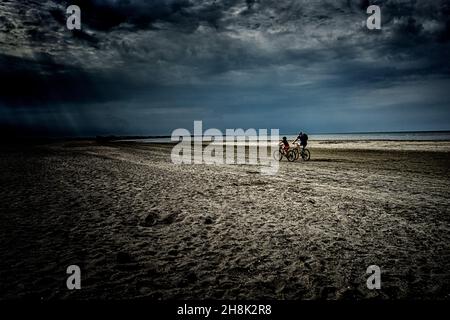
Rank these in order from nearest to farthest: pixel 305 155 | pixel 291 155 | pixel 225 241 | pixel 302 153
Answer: pixel 225 241 → pixel 291 155 → pixel 302 153 → pixel 305 155

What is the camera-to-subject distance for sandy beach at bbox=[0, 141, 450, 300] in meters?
4.78

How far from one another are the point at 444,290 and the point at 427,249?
1.95 metres

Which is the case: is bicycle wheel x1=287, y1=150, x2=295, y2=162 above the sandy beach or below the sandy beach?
above

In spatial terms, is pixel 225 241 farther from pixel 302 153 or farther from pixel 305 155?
pixel 305 155

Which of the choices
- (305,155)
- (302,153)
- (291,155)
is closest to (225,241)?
(291,155)

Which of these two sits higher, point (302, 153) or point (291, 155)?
point (302, 153)

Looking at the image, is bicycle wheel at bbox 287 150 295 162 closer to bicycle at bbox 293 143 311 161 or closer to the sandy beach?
bicycle at bbox 293 143 311 161

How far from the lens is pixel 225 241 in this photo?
6.93 m

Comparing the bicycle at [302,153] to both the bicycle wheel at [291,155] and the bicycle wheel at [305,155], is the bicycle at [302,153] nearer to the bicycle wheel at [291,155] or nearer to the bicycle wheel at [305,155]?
the bicycle wheel at [305,155]

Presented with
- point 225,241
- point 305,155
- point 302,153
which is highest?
point 302,153

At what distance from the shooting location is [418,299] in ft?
14.6

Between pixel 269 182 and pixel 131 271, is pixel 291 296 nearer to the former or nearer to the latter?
pixel 131 271

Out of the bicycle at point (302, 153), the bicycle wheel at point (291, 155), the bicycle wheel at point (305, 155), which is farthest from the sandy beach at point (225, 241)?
the bicycle wheel at point (305, 155)

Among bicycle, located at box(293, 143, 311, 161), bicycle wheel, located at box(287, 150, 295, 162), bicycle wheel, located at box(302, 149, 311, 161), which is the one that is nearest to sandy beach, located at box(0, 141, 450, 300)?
bicycle wheel, located at box(287, 150, 295, 162)
